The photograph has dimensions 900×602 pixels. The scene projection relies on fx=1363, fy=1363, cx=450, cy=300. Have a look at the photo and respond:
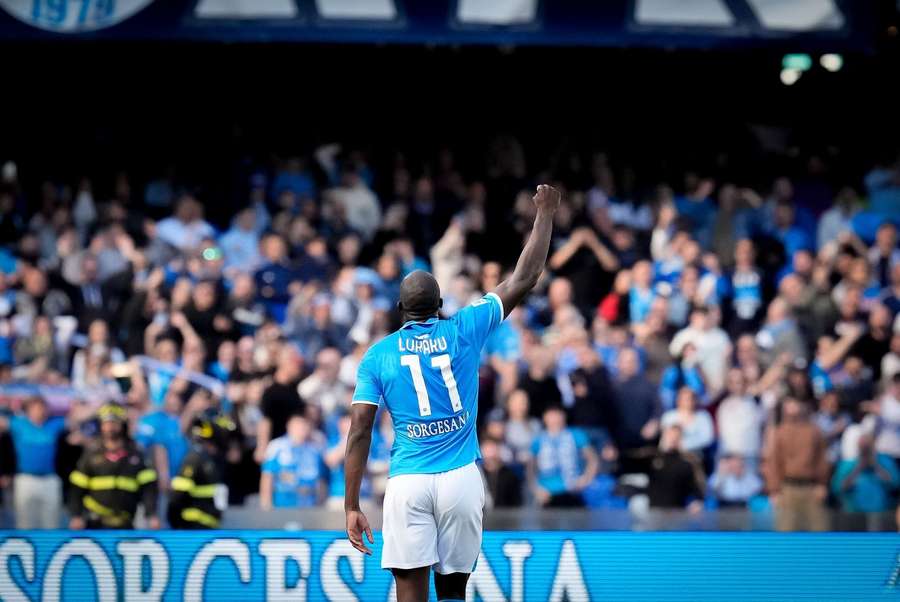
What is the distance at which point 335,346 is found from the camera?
506 inches

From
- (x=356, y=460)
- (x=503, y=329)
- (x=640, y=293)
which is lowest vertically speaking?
(x=356, y=460)

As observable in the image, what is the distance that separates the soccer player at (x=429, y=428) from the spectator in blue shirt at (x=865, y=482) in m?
6.90

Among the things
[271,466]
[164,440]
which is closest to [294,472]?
[271,466]

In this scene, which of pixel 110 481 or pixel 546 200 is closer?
pixel 546 200

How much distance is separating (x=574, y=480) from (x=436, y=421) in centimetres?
614

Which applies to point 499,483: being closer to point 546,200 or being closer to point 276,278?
point 276,278

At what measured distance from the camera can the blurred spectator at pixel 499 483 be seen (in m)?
11.6

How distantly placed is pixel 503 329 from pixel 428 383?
280 inches

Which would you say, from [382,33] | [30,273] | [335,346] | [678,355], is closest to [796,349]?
[678,355]

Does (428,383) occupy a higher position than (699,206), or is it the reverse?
(699,206)

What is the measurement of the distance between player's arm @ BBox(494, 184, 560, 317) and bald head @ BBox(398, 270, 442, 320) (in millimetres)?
292

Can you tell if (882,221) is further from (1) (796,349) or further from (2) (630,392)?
(2) (630,392)

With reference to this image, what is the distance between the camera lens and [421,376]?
19.4ft

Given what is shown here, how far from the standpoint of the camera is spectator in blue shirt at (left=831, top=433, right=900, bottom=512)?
11969 millimetres
